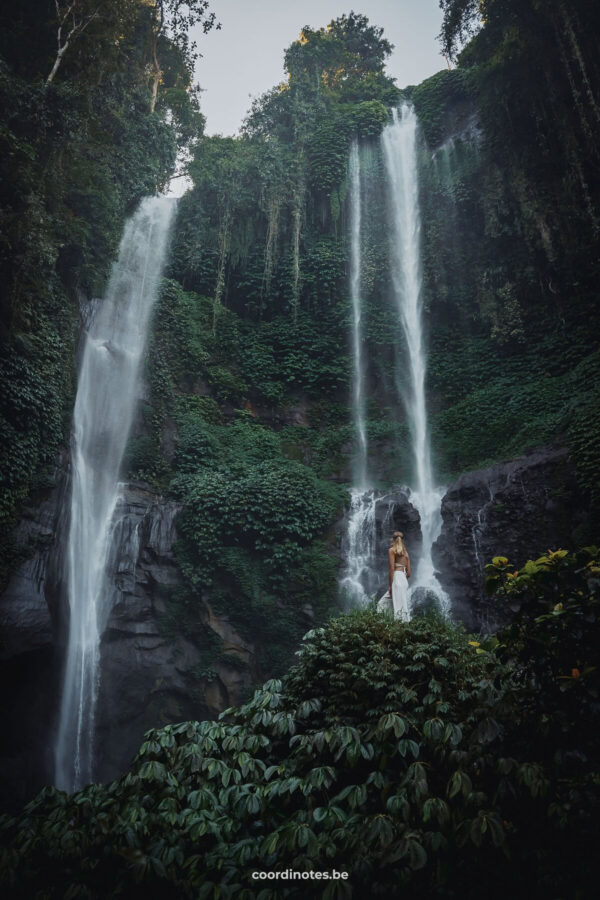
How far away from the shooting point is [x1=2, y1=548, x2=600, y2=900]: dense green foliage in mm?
2324

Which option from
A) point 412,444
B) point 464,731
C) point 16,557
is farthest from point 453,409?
point 464,731

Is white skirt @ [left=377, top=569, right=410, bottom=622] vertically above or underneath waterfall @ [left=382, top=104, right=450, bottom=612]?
underneath

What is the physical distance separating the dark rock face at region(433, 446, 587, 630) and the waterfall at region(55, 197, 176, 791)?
7802 millimetres

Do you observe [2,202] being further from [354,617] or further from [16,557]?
[354,617]

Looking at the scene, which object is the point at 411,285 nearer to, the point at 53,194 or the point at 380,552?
the point at 380,552

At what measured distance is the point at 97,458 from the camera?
12734 mm

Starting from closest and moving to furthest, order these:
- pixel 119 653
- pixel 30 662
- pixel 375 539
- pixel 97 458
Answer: pixel 30 662
pixel 119 653
pixel 375 539
pixel 97 458

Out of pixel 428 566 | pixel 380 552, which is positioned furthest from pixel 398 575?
pixel 380 552

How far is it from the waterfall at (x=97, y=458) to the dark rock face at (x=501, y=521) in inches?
307

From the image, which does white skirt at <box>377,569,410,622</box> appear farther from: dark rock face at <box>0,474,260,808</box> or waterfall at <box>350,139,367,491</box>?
waterfall at <box>350,139,367,491</box>

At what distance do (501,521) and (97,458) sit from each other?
987 centimetres

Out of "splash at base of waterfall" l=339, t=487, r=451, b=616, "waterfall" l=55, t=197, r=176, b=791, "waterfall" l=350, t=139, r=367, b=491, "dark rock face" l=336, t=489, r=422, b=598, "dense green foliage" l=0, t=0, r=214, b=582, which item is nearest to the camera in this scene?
"dense green foliage" l=0, t=0, r=214, b=582

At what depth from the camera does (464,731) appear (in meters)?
3.25

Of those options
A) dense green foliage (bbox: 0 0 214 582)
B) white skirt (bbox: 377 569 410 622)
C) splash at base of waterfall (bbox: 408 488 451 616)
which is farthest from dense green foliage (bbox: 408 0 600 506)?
dense green foliage (bbox: 0 0 214 582)
